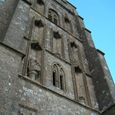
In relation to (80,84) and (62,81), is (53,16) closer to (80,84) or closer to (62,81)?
(80,84)

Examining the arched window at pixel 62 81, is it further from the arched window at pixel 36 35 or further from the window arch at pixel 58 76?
the arched window at pixel 36 35

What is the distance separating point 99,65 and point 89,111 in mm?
3085

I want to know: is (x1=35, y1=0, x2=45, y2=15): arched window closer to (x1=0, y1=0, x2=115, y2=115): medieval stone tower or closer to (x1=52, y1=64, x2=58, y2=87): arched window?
(x1=0, y1=0, x2=115, y2=115): medieval stone tower

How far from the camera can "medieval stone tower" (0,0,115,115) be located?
20.9 ft

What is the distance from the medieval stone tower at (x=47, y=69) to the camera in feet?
20.9

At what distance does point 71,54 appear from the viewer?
36.9 feet

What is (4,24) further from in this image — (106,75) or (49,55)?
(106,75)

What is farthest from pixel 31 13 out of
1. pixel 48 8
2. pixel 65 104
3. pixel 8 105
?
pixel 8 105

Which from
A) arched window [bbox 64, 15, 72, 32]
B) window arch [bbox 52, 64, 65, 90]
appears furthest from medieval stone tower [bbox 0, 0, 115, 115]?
arched window [bbox 64, 15, 72, 32]

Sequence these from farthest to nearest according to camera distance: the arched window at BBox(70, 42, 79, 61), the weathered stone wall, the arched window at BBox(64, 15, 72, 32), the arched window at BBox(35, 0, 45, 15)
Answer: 1. the arched window at BBox(64, 15, 72, 32)
2. the arched window at BBox(35, 0, 45, 15)
3. the arched window at BBox(70, 42, 79, 61)
4. the weathered stone wall

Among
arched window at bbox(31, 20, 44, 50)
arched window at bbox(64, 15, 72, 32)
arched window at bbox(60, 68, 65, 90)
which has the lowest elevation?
arched window at bbox(60, 68, 65, 90)

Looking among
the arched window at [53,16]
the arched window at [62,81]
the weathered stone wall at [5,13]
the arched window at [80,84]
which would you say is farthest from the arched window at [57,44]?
the weathered stone wall at [5,13]

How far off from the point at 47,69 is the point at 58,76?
57 cm

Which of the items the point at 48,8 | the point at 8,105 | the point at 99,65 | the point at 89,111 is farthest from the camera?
the point at 48,8
